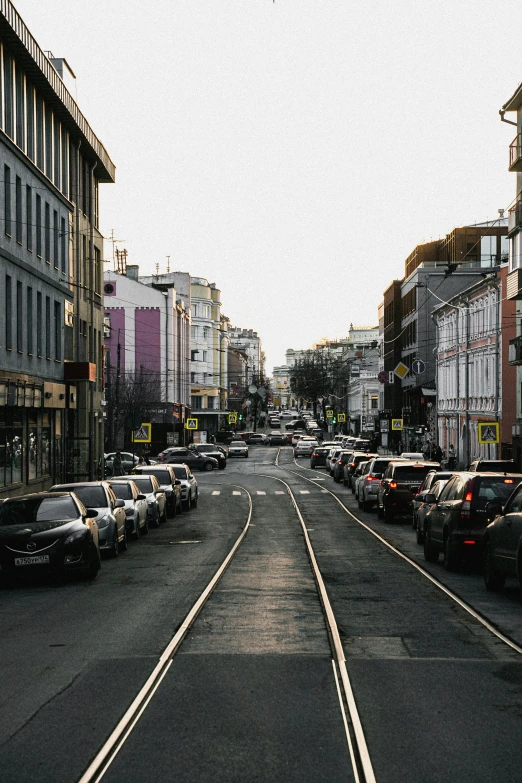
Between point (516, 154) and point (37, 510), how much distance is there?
35854 mm

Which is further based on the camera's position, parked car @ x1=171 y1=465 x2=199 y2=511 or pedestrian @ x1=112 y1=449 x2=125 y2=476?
pedestrian @ x1=112 y1=449 x2=125 y2=476

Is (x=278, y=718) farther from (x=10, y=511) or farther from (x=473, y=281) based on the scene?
(x=473, y=281)

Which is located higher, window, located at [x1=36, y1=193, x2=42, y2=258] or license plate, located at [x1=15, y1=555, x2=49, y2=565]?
window, located at [x1=36, y1=193, x2=42, y2=258]

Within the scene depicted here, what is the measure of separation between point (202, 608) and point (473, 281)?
7692 centimetres

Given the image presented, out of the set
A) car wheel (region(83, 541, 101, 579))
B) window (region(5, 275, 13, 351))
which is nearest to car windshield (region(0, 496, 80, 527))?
car wheel (region(83, 541, 101, 579))

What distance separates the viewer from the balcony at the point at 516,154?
154 feet

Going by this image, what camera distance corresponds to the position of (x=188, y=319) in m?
109

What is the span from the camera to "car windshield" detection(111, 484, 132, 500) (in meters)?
25.6

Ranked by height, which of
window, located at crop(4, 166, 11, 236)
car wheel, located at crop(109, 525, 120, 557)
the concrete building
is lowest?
car wheel, located at crop(109, 525, 120, 557)

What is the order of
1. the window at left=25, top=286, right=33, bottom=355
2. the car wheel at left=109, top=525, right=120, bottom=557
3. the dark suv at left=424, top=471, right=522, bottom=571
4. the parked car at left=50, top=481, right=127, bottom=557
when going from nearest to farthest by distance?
the dark suv at left=424, top=471, right=522, bottom=571
the parked car at left=50, top=481, right=127, bottom=557
the car wheel at left=109, top=525, right=120, bottom=557
the window at left=25, top=286, right=33, bottom=355

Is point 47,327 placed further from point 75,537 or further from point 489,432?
point 75,537

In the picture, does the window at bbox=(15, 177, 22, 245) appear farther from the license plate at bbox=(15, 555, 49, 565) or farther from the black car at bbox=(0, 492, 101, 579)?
the license plate at bbox=(15, 555, 49, 565)

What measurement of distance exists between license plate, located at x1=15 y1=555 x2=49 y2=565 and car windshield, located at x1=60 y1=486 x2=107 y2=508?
4680 mm

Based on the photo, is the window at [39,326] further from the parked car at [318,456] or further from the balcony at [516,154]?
the parked car at [318,456]
